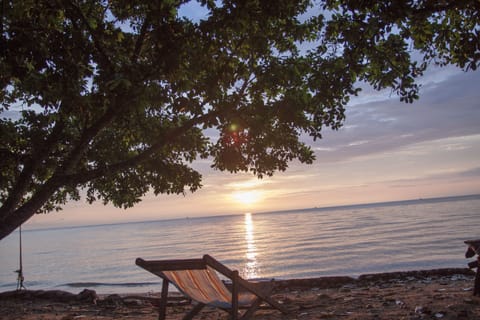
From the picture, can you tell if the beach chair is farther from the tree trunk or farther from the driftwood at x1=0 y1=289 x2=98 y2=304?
the driftwood at x1=0 y1=289 x2=98 y2=304

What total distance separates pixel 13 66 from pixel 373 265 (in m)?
20.7

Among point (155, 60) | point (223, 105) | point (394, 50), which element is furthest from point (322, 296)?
point (155, 60)

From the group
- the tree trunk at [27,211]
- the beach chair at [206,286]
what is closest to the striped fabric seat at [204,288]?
→ the beach chair at [206,286]

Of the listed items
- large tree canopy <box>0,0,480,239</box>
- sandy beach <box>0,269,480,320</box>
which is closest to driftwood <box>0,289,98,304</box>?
sandy beach <box>0,269,480,320</box>

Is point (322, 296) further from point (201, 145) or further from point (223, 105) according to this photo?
point (223, 105)

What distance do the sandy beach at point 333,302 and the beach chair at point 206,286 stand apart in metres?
1.05

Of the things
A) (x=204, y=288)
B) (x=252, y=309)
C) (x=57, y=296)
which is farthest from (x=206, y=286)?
(x=57, y=296)

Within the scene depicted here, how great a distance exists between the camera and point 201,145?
9.93 meters

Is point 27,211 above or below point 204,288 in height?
above

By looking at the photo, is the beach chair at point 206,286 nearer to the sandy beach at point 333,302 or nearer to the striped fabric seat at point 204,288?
the striped fabric seat at point 204,288

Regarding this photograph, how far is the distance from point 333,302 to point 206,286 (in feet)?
11.1

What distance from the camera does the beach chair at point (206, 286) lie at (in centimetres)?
629

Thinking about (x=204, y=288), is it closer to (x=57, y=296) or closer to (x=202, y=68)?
(x=202, y=68)

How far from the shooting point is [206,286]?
7.30 m
